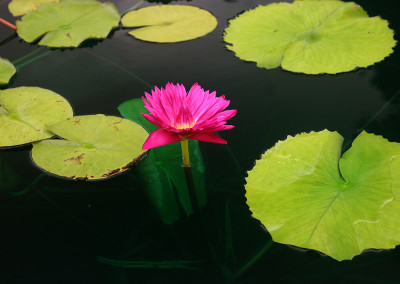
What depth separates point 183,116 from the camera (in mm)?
1116

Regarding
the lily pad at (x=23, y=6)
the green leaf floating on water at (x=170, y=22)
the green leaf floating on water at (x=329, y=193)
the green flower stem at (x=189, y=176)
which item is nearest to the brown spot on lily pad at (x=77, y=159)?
the green flower stem at (x=189, y=176)

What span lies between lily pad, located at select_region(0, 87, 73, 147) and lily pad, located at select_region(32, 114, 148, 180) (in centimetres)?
5

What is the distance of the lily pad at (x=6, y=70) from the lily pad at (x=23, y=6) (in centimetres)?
61

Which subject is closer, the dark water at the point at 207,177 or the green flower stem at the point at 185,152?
the dark water at the point at 207,177

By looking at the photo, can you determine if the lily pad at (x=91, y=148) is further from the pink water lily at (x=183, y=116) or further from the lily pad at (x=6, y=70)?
the lily pad at (x=6, y=70)

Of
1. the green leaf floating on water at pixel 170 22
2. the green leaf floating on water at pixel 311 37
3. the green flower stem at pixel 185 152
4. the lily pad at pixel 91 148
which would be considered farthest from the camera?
the green leaf floating on water at pixel 170 22

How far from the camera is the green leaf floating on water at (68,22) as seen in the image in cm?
211

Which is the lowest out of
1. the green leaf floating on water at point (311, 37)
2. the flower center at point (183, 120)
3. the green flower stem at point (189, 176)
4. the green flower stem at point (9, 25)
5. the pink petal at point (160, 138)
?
the green flower stem at point (189, 176)

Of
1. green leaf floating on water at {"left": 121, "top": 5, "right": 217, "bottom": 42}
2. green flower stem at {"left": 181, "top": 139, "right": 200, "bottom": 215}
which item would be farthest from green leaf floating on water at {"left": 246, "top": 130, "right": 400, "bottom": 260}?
green leaf floating on water at {"left": 121, "top": 5, "right": 217, "bottom": 42}

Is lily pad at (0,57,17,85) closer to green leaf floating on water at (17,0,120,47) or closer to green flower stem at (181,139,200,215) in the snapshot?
green leaf floating on water at (17,0,120,47)

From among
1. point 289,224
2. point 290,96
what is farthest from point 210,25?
point 289,224

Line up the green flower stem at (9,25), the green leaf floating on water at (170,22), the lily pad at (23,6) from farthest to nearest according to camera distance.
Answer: the lily pad at (23,6)
the green flower stem at (9,25)
the green leaf floating on water at (170,22)

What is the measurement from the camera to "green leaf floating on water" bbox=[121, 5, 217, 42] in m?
2.07

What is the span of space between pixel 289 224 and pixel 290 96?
0.71m
